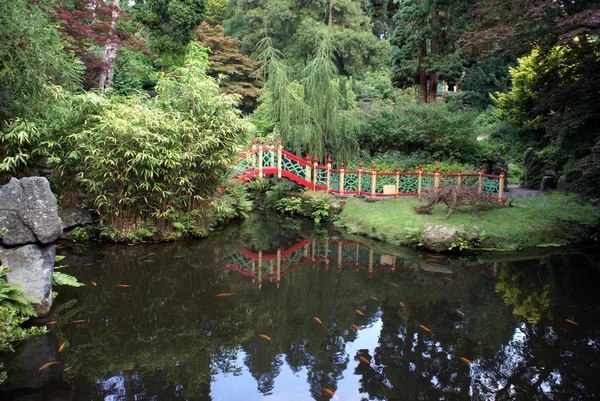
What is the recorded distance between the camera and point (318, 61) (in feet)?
39.0

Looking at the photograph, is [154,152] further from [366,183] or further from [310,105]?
[366,183]

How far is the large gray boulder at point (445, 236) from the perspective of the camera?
8.28 m

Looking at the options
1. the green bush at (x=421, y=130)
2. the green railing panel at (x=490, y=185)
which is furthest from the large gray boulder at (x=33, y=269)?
the green railing panel at (x=490, y=185)

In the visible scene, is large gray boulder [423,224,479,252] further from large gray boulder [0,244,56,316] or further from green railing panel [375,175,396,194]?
large gray boulder [0,244,56,316]

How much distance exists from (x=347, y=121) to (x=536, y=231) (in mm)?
5642

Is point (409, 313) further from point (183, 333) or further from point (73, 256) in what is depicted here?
point (73, 256)

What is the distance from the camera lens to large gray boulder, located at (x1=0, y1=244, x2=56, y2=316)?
4.55 m

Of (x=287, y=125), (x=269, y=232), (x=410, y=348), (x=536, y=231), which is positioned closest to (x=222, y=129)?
(x=269, y=232)

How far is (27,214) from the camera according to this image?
4.59 metres

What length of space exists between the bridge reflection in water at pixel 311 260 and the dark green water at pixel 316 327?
51mm

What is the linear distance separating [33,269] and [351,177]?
8.22 m

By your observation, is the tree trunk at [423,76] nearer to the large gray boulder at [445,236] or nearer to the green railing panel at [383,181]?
the green railing panel at [383,181]

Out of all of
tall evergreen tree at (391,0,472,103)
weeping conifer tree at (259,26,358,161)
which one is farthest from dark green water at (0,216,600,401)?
tall evergreen tree at (391,0,472,103)

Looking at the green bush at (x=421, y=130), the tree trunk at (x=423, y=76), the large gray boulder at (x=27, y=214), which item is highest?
the tree trunk at (x=423, y=76)
